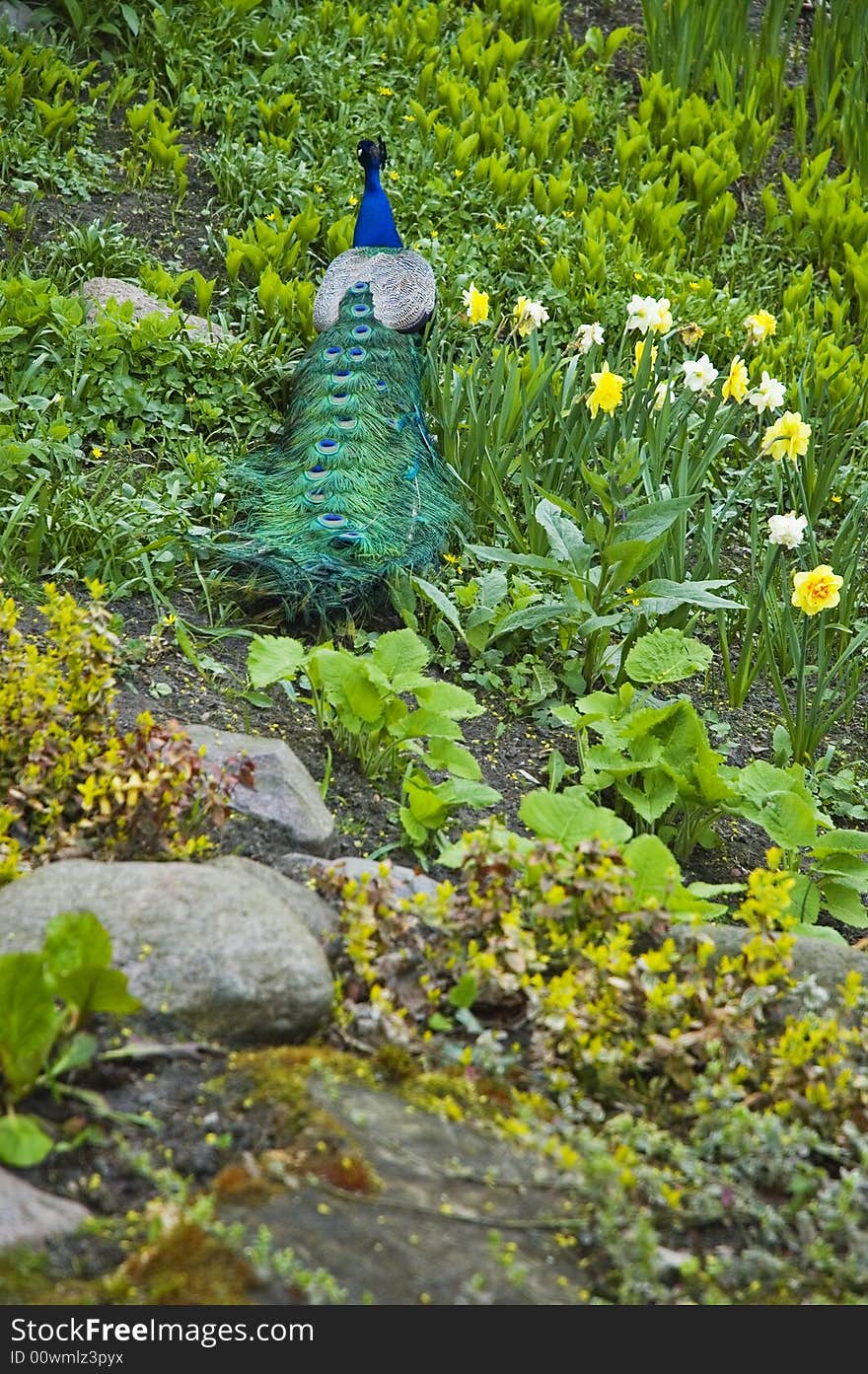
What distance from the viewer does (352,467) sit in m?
3.73

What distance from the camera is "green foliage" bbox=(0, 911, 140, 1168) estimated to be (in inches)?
70.3

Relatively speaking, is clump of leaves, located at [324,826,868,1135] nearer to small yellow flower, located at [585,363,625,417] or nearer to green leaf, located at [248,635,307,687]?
green leaf, located at [248,635,307,687]

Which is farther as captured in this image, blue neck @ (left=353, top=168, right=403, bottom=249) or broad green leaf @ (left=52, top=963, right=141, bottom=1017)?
blue neck @ (left=353, top=168, right=403, bottom=249)

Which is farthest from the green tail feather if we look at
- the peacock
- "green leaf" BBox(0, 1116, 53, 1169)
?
"green leaf" BBox(0, 1116, 53, 1169)

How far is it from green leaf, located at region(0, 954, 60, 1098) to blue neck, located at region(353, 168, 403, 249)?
11.8ft

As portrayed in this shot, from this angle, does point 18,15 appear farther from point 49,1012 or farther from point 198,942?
point 49,1012

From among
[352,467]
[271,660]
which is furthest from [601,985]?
[352,467]

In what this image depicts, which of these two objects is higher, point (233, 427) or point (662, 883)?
point (233, 427)

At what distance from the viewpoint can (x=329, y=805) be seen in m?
2.99

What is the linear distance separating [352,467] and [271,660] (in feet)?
2.96

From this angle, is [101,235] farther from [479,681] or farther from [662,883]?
[662,883]

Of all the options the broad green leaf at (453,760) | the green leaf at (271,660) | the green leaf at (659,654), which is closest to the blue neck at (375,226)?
the green leaf at (659,654)

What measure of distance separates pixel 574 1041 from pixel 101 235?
380cm
